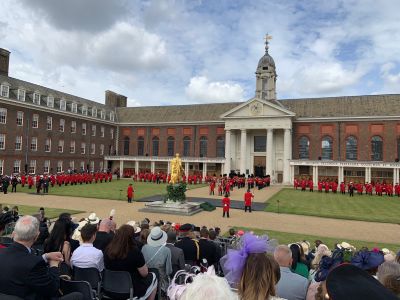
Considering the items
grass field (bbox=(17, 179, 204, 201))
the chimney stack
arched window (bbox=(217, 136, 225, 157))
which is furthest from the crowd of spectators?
arched window (bbox=(217, 136, 225, 157))

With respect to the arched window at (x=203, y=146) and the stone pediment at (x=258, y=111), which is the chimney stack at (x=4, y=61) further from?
the stone pediment at (x=258, y=111)

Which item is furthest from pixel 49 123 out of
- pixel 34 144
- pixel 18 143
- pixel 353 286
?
pixel 353 286

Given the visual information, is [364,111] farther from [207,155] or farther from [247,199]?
[247,199]

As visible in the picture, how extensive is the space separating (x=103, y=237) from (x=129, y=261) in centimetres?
155

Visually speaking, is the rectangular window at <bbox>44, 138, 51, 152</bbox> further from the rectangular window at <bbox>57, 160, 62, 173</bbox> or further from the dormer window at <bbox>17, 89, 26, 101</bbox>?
the dormer window at <bbox>17, 89, 26, 101</bbox>

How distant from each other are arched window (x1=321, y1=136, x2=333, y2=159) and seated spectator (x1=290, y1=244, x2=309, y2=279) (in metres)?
44.8

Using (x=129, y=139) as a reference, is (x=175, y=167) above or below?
below

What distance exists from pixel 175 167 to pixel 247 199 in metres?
5.84

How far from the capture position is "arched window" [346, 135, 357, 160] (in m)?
45.9

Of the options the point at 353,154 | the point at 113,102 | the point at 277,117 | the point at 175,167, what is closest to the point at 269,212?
the point at 175,167

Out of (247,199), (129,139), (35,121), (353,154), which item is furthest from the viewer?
(129,139)

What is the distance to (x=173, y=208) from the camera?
20.1m

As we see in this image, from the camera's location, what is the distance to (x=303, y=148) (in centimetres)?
4844

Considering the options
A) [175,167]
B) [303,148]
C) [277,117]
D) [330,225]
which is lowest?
[330,225]
